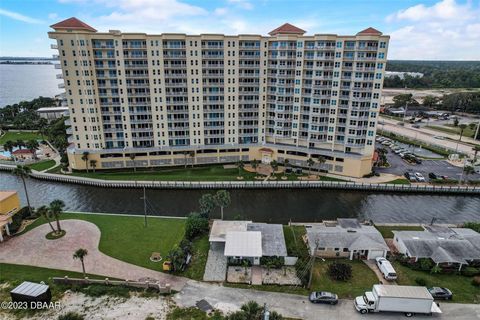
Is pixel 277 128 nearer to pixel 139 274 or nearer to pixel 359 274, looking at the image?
pixel 359 274

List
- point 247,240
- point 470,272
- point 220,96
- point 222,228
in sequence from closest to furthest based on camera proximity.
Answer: point 470,272, point 247,240, point 222,228, point 220,96

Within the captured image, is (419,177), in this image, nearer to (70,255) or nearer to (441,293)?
(441,293)

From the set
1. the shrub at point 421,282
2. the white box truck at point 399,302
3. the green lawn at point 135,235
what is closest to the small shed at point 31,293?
the green lawn at point 135,235

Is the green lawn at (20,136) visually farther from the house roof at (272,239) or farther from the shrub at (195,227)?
the house roof at (272,239)

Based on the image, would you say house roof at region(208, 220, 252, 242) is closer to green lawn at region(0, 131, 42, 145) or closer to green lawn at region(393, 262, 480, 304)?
green lawn at region(393, 262, 480, 304)

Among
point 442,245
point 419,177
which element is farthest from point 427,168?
point 442,245

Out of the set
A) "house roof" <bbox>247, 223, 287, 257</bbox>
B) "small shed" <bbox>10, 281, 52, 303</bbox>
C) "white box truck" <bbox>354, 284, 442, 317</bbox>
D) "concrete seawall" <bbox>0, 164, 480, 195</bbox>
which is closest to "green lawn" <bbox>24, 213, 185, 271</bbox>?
"small shed" <bbox>10, 281, 52, 303</bbox>

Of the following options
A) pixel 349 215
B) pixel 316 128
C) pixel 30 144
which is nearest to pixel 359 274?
pixel 349 215
